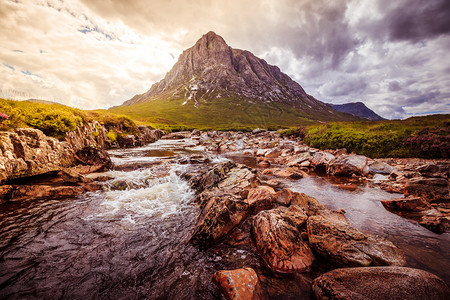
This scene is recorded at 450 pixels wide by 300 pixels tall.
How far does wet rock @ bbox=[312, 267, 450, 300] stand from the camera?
341cm

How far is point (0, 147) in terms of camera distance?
8680 mm

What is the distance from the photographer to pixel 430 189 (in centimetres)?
897

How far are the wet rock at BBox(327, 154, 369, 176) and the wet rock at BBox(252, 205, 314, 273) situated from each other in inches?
453

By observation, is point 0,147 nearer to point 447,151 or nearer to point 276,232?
point 276,232

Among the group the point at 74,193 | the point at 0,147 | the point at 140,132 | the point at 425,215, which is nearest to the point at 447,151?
the point at 425,215

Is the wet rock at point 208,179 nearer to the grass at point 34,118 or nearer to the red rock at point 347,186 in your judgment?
the red rock at point 347,186

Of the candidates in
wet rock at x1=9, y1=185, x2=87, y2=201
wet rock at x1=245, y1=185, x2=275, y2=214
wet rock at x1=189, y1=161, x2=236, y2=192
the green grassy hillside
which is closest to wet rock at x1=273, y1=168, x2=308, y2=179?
wet rock at x1=189, y1=161, x2=236, y2=192

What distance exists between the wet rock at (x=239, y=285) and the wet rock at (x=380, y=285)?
1.49m

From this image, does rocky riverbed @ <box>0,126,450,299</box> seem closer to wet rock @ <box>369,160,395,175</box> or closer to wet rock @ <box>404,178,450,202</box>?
wet rock @ <box>404,178,450,202</box>

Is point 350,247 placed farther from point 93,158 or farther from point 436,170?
point 93,158

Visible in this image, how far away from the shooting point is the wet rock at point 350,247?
15.0 feet

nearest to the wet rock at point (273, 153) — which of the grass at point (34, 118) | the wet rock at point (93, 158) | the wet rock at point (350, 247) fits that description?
the wet rock at point (350, 247)

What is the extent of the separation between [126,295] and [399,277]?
261 inches

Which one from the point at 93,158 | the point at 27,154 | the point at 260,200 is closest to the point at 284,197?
the point at 260,200
